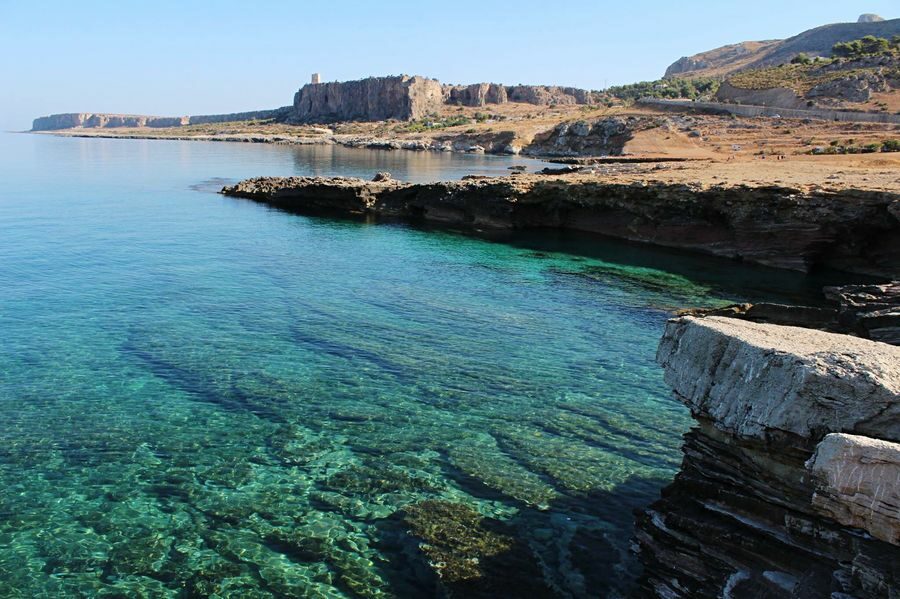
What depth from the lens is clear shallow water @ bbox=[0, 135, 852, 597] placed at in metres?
9.33

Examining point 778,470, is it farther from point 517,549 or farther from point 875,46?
point 875,46

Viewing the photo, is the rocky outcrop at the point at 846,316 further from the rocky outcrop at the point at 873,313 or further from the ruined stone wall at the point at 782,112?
the ruined stone wall at the point at 782,112

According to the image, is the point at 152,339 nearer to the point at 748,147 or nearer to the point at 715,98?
the point at 748,147

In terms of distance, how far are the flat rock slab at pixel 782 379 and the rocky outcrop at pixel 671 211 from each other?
24.8 metres

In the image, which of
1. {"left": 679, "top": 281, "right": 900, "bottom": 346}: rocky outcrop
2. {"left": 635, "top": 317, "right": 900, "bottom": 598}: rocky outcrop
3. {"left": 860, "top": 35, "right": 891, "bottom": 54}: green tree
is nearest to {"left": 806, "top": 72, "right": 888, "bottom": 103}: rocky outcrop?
{"left": 860, "top": 35, "right": 891, "bottom": 54}: green tree

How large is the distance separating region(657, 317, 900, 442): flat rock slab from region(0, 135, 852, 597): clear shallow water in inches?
126

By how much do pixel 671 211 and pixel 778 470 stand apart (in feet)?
104

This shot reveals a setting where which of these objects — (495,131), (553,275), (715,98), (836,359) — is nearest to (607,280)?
(553,275)

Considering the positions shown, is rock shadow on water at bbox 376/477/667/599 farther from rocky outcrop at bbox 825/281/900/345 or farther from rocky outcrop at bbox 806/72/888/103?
rocky outcrop at bbox 806/72/888/103

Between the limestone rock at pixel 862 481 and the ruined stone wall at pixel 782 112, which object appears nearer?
the limestone rock at pixel 862 481

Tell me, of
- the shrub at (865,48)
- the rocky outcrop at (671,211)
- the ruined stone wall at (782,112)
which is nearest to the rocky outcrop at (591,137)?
the ruined stone wall at (782,112)

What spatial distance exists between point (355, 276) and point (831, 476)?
24.7m

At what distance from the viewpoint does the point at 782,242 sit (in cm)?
3159

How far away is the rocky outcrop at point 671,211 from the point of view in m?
29.8
